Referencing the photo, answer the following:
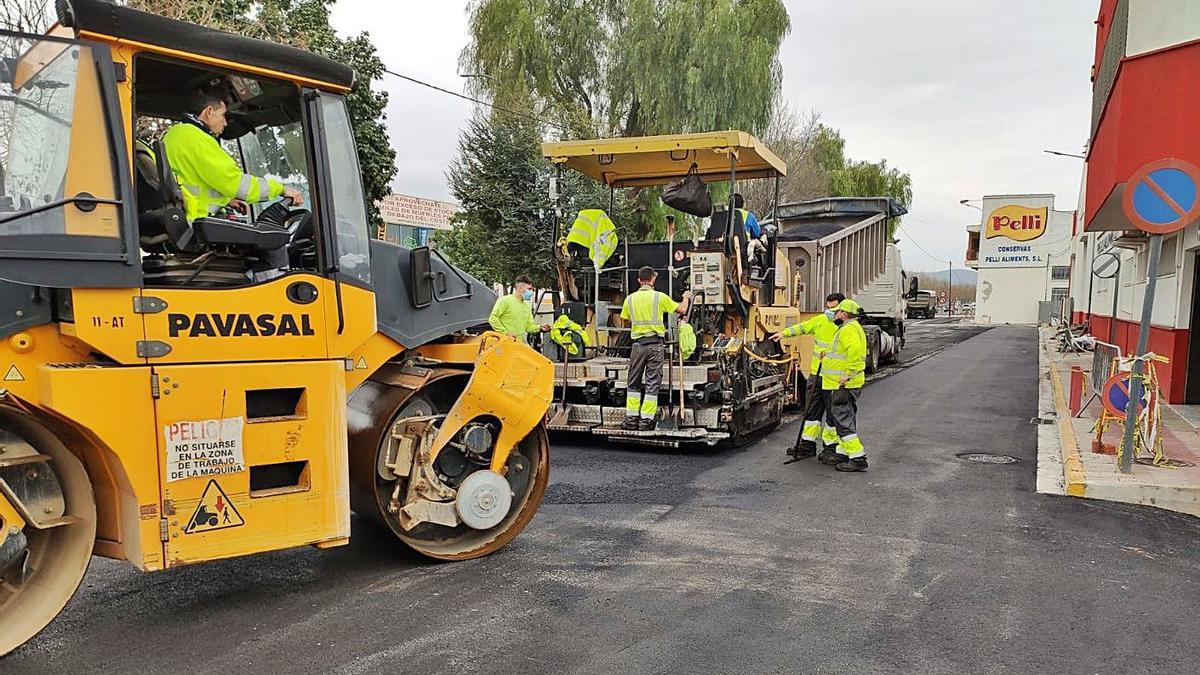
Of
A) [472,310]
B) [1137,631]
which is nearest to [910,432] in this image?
[1137,631]

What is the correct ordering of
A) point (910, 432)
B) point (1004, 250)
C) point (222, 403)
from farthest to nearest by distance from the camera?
point (1004, 250) < point (910, 432) < point (222, 403)

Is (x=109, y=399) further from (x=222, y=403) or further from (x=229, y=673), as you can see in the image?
(x=229, y=673)

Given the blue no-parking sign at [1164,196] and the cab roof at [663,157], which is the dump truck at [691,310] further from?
the blue no-parking sign at [1164,196]

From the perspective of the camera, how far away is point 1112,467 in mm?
6750

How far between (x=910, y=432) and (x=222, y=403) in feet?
24.4

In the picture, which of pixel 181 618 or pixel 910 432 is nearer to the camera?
pixel 181 618

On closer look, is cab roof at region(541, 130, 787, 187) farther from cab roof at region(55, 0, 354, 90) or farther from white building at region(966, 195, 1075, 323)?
white building at region(966, 195, 1075, 323)

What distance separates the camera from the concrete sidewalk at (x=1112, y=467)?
20.0 ft

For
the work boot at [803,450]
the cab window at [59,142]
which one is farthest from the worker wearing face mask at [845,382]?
the cab window at [59,142]

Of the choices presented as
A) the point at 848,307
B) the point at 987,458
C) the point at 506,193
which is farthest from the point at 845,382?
the point at 506,193

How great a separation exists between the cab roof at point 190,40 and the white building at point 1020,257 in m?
Result: 45.6

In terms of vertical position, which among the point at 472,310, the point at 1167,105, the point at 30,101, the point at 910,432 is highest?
the point at 1167,105

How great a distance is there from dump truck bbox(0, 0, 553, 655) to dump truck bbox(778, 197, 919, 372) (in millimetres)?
7841

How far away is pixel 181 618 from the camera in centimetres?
389
